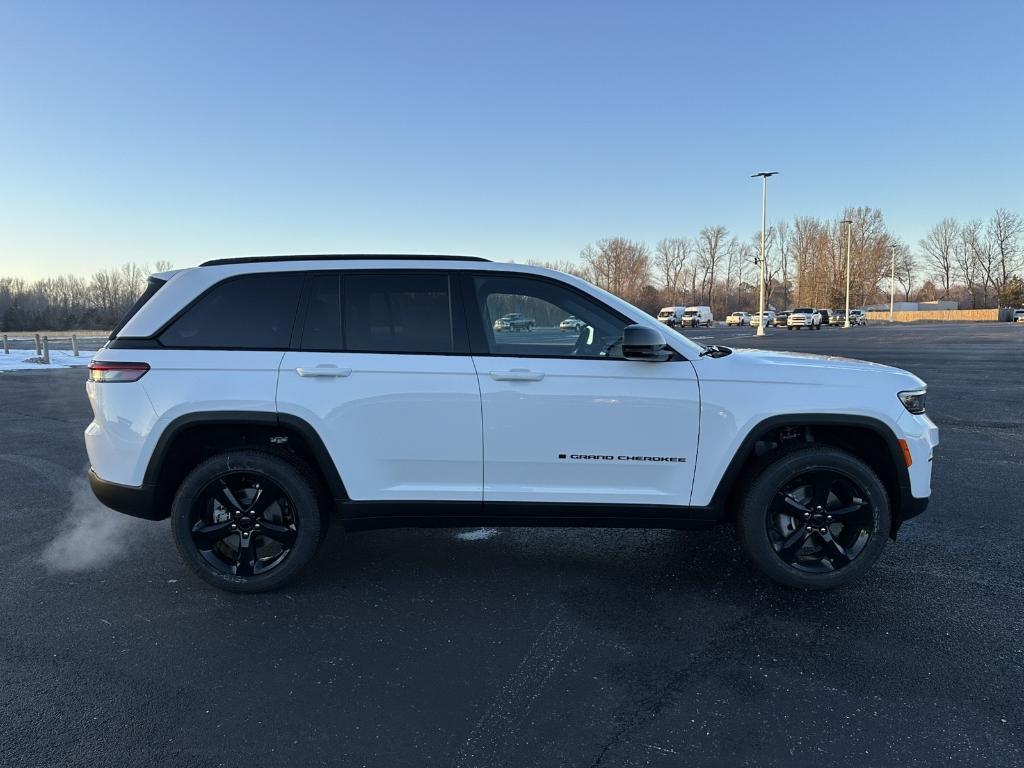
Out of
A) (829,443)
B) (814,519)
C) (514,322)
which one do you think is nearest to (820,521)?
(814,519)

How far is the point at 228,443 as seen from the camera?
3.55 meters

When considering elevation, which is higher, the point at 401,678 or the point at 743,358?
the point at 743,358

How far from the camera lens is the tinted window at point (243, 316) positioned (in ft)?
11.2

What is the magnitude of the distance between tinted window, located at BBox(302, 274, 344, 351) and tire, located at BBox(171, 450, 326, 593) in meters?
0.70

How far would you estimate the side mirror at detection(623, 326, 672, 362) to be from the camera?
3.15 meters

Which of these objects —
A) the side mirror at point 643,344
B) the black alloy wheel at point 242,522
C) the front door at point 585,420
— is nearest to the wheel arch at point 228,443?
the black alloy wheel at point 242,522

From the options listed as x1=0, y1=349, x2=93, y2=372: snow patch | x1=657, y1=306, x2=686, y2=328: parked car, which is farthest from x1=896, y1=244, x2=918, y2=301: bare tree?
x1=0, y1=349, x2=93, y2=372: snow patch

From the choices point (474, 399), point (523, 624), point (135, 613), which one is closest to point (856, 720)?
point (523, 624)

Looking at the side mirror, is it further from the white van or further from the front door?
the white van

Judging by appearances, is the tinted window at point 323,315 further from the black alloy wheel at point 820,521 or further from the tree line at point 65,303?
the tree line at point 65,303

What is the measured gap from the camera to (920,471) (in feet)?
10.9

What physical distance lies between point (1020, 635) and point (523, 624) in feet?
8.05

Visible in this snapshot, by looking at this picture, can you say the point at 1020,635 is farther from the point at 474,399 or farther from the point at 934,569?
the point at 474,399

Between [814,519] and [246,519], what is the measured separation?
3.22 m
